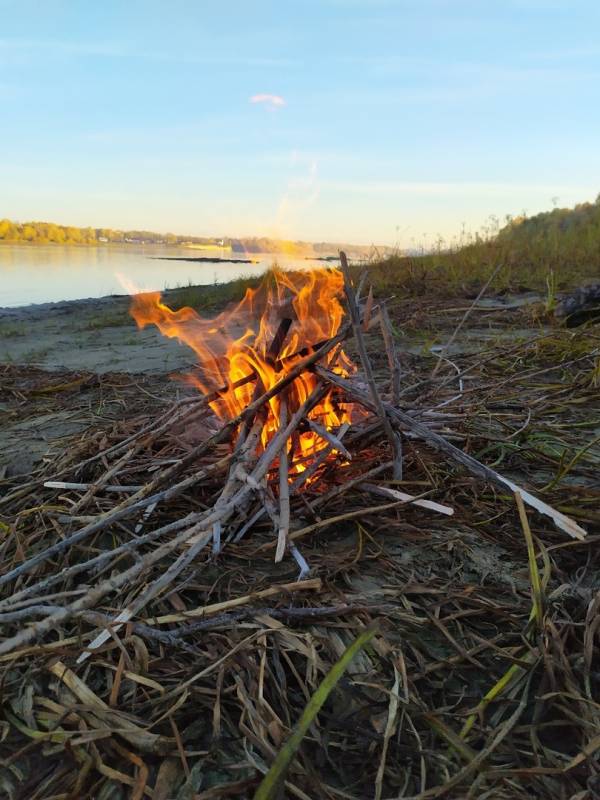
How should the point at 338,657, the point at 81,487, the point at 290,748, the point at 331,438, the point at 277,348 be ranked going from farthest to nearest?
the point at 277,348 → the point at 81,487 → the point at 331,438 → the point at 338,657 → the point at 290,748

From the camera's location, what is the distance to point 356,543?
1.58 metres

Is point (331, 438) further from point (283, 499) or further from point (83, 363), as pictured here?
point (83, 363)

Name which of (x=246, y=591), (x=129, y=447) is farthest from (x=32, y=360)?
(x=246, y=591)

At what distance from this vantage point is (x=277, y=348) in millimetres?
1990

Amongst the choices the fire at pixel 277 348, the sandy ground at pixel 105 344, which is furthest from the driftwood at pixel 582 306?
the fire at pixel 277 348

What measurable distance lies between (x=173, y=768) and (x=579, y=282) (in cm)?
694

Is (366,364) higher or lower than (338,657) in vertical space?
higher

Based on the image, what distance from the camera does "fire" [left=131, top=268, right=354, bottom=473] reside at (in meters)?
1.94

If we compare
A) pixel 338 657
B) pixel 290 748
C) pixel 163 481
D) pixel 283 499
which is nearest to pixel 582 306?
pixel 283 499

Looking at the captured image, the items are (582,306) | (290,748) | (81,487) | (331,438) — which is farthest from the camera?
(582,306)

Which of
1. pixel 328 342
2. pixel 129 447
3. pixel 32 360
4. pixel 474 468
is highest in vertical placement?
pixel 328 342

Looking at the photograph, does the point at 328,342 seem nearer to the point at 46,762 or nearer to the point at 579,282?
the point at 46,762

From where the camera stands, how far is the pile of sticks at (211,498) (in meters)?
1.35

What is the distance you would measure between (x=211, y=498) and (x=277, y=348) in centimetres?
61
